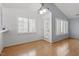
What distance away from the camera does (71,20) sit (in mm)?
1351

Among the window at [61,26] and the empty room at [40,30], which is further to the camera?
the window at [61,26]

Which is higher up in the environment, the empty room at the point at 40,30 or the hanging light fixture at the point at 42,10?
the hanging light fixture at the point at 42,10

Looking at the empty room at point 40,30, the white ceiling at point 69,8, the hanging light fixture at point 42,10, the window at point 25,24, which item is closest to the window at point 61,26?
the empty room at point 40,30

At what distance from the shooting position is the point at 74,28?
1.38m

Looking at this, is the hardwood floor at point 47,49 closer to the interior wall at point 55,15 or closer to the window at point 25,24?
the interior wall at point 55,15

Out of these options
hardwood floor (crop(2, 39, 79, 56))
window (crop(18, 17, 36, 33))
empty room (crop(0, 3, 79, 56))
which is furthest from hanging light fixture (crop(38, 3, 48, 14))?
hardwood floor (crop(2, 39, 79, 56))

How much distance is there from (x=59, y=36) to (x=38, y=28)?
37 cm

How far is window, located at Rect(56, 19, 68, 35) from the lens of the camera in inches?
53.0

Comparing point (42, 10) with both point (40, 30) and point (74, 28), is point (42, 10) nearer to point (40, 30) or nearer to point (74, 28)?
point (40, 30)

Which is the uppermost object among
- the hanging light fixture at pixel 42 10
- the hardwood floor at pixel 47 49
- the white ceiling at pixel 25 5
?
the white ceiling at pixel 25 5

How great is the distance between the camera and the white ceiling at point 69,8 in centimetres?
127

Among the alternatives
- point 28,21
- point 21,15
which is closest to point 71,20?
point 28,21

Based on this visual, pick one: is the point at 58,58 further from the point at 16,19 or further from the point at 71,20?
the point at 16,19

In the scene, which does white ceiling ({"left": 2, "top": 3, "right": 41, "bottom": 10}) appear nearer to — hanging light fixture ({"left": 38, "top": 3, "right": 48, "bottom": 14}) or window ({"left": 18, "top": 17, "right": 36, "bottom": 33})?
hanging light fixture ({"left": 38, "top": 3, "right": 48, "bottom": 14})
